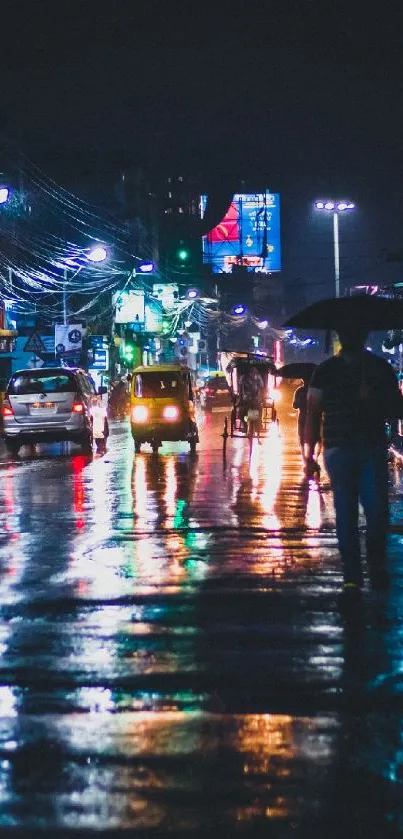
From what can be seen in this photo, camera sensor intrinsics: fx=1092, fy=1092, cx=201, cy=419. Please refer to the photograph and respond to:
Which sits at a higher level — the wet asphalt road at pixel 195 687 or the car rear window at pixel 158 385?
the car rear window at pixel 158 385

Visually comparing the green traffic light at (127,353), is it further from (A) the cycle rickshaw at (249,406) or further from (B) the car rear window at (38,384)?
(B) the car rear window at (38,384)

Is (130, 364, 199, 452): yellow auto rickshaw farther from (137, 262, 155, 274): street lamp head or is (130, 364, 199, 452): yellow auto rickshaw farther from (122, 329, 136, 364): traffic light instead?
(122, 329, 136, 364): traffic light

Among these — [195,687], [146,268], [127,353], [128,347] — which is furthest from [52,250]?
[195,687]

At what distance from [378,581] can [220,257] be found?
96652mm

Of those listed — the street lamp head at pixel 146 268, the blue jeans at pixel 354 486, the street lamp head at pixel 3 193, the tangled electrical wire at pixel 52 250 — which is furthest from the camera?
the street lamp head at pixel 146 268

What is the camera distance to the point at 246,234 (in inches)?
4072

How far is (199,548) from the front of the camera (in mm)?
10500

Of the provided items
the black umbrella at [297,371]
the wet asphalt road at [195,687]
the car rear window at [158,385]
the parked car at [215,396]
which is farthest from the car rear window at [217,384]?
the wet asphalt road at [195,687]

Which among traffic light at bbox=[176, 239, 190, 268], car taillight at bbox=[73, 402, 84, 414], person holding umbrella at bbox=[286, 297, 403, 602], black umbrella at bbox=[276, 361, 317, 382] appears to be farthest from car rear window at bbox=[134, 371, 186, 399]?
traffic light at bbox=[176, 239, 190, 268]

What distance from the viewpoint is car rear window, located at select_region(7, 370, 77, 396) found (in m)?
25.2

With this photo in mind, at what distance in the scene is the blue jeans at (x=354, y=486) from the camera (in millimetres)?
7641

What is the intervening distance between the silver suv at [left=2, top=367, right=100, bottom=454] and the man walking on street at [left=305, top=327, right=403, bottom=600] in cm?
1785

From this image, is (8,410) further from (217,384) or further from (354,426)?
(217,384)

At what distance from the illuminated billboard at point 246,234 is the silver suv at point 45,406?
3073 inches
